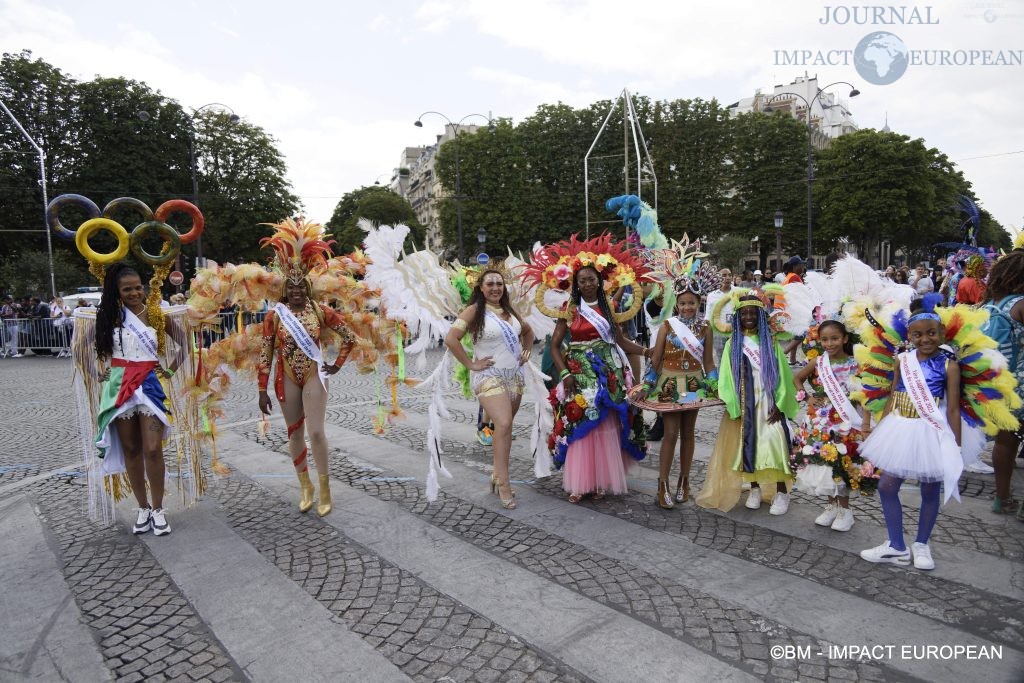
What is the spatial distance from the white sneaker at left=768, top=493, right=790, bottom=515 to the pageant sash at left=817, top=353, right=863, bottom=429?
2.64 feet

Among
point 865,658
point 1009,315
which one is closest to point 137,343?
point 865,658

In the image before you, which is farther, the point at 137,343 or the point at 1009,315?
the point at 1009,315

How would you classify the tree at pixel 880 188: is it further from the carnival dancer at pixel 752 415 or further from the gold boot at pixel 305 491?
the gold boot at pixel 305 491

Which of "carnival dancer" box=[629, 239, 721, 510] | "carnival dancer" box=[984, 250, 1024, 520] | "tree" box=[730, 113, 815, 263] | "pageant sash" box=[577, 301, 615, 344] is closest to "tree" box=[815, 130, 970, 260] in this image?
"tree" box=[730, 113, 815, 263]

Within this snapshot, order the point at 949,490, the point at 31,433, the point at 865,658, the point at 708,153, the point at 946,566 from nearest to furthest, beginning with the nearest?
the point at 865,658 < the point at 949,490 < the point at 946,566 < the point at 31,433 < the point at 708,153

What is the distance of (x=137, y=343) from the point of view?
4.32 m

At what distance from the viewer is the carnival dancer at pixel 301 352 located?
465cm

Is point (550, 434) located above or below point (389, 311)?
below

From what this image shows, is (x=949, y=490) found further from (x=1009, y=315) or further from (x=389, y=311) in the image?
(x=389, y=311)

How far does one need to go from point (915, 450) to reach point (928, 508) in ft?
1.40

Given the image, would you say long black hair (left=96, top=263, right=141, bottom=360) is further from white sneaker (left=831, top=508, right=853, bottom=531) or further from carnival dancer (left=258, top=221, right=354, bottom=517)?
white sneaker (left=831, top=508, right=853, bottom=531)

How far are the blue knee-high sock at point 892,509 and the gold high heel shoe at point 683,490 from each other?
1428 mm

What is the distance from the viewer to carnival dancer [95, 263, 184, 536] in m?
4.26

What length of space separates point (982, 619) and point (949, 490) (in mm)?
646
